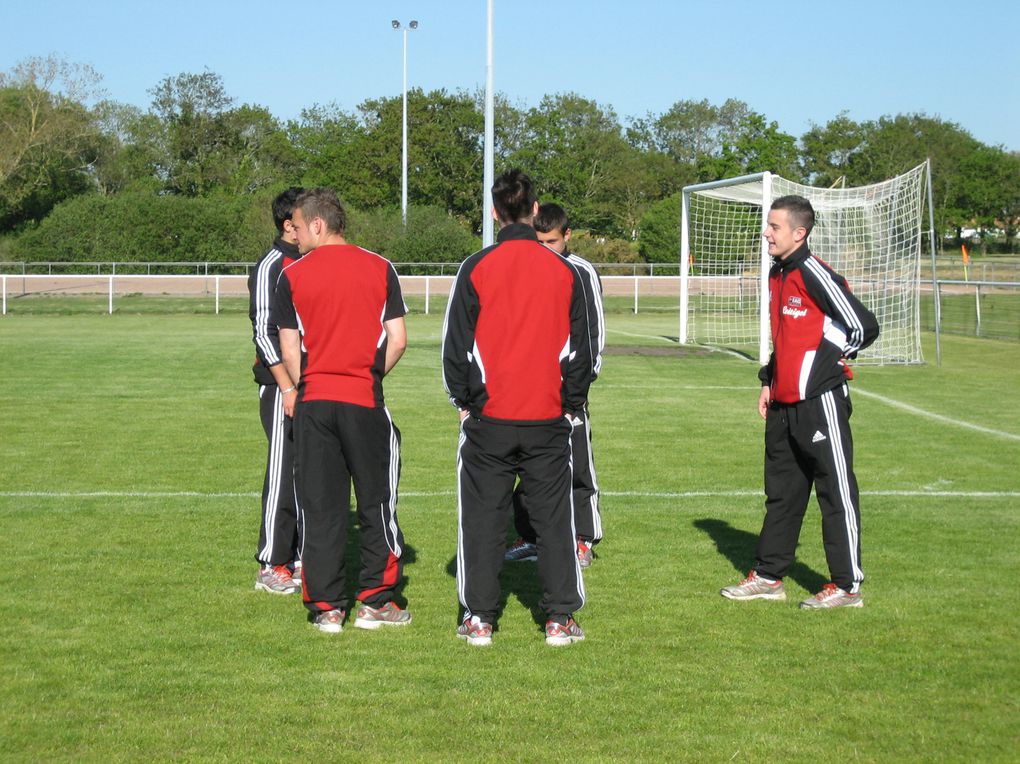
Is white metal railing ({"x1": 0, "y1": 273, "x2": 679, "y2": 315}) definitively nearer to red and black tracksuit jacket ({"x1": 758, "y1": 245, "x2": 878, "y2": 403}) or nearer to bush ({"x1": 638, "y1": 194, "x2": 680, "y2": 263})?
bush ({"x1": 638, "y1": 194, "x2": 680, "y2": 263})

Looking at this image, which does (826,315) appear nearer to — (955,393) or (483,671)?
(483,671)

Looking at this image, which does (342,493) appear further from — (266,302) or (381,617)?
(266,302)

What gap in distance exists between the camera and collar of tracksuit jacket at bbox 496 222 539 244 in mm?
5102

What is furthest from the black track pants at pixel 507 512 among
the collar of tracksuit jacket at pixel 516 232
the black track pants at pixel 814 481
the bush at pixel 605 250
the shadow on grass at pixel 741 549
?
the bush at pixel 605 250

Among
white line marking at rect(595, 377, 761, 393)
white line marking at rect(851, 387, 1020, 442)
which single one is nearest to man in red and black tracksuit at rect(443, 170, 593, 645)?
white line marking at rect(851, 387, 1020, 442)

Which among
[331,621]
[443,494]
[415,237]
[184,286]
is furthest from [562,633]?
[415,237]

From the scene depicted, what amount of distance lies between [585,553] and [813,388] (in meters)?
1.75

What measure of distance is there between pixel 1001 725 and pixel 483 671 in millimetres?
1989

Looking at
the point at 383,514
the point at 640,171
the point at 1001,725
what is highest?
the point at 640,171

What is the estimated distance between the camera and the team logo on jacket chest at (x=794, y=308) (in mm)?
5766

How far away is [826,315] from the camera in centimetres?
572

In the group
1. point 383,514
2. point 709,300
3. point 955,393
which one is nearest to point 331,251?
point 383,514

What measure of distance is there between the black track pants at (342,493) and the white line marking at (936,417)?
26.7 ft

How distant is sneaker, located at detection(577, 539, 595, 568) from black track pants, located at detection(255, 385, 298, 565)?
5.31 ft
